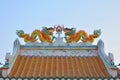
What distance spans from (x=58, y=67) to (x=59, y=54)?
1.59 metres

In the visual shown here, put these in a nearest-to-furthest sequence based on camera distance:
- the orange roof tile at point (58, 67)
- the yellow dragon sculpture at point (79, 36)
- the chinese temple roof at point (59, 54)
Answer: the orange roof tile at point (58, 67), the chinese temple roof at point (59, 54), the yellow dragon sculpture at point (79, 36)

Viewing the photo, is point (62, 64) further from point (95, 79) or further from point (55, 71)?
point (95, 79)

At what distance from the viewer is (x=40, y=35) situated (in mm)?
14258

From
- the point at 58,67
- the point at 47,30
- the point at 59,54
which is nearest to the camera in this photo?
the point at 58,67

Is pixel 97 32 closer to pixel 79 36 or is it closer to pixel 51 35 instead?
pixel 79 36

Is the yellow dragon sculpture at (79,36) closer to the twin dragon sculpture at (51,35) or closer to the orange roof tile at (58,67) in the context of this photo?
the twin dragon sculpture at (51,35)

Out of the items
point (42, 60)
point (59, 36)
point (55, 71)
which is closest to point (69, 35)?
point (59, 36)

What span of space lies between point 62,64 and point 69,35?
207 cm

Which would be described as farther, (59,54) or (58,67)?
(59,54)

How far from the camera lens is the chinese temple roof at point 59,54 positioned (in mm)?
12320

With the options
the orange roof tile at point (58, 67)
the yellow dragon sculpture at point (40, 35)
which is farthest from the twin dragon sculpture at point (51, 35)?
the orange roof tile at point (58, 67)

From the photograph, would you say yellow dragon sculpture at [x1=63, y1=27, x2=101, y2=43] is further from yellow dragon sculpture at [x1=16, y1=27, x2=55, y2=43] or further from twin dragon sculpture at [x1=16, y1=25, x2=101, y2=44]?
yellow dragon sculpture at [x1=16, y1=27, x2=55, y2=43]

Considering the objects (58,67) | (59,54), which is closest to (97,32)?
(59,54)

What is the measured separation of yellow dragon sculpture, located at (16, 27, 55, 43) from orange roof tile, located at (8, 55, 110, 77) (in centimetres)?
101
